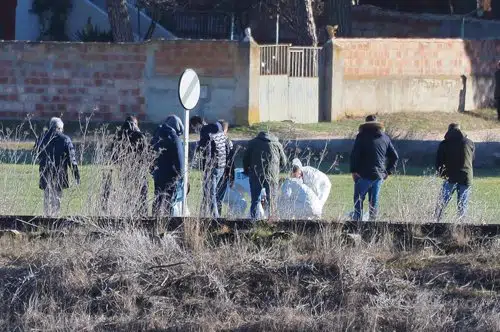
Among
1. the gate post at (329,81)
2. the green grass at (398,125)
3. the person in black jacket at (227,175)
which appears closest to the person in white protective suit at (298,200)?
the person in black jacket at (227,175)

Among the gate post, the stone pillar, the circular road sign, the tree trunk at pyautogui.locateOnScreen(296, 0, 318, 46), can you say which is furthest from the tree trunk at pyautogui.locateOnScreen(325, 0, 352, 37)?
the circular road sign

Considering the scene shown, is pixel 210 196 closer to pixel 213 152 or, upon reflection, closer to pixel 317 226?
pixel 317 226

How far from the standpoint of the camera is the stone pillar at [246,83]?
2783 cm

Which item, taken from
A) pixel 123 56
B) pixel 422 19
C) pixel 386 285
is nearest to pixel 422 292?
pixel 386 285

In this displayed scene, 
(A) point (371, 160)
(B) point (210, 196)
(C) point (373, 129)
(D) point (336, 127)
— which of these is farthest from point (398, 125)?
(B) point (210, 196)

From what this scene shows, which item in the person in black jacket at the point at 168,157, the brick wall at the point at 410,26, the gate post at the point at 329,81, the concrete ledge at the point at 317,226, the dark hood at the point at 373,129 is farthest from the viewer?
the brick wall at the point at 410,26

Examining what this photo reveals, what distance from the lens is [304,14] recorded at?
32.0 meters

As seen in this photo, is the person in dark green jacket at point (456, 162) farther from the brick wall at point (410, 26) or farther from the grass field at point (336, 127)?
the brick wall at point (410, 26)

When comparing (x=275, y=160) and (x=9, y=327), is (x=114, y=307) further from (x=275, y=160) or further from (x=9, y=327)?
(x=275, y=160)

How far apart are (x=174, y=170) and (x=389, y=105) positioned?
17958 mm

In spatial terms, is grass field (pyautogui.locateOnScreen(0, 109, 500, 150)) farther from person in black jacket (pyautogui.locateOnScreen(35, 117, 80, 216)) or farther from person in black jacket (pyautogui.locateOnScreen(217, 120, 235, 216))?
person in black jacket (pyautogui.locateOnScreen(35, 117, 80, 216))

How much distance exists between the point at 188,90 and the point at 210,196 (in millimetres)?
3475

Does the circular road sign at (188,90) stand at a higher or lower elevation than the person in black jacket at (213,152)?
higher

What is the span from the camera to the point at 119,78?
2808 cm
